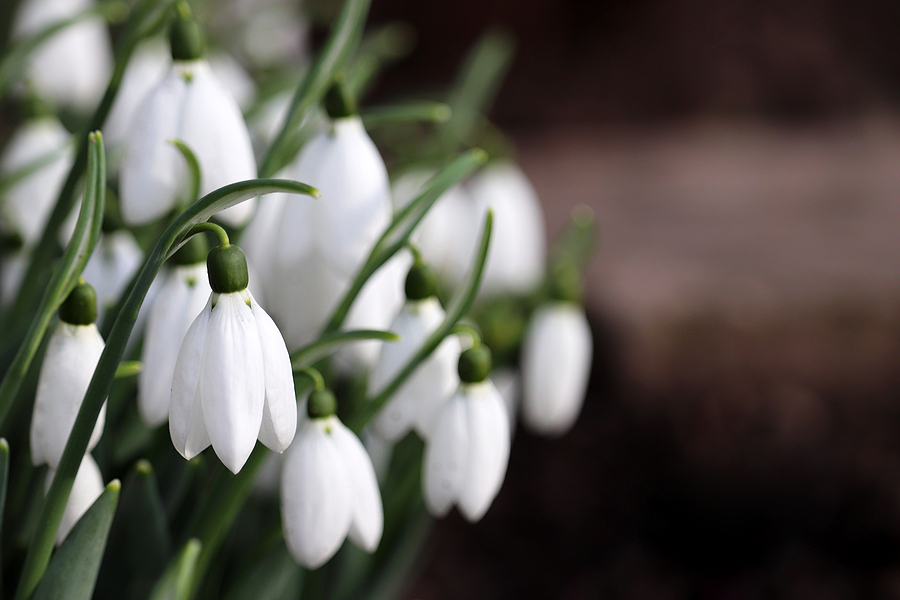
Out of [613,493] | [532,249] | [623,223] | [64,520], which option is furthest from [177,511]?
[623,223]

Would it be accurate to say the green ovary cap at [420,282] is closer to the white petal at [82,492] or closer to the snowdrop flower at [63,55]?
the white petal at [82,492]

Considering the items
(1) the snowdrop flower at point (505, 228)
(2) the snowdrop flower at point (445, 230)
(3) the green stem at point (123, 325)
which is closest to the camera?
(3) the green stem at point (123, 325)

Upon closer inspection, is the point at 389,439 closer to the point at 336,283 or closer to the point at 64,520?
the point at 336,283

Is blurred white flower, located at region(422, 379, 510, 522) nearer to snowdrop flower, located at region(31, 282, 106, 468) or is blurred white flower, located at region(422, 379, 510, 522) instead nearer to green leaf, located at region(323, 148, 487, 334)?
green leaf, located at region(323, 148, 487, 334)

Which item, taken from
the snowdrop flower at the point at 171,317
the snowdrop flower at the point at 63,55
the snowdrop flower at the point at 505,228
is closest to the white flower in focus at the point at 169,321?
the snowdrop flower at the point at 171,317

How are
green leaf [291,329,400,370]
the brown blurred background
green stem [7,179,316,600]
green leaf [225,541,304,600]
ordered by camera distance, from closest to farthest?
1. green stem [7,179,316,600]
2. green leaf [291,329,400,370]
3. green leaf [225,541,304,600]
4. the brown blurred background

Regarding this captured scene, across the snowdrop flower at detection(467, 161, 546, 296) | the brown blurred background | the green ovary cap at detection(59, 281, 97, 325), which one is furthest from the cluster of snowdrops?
the brown blurred background
